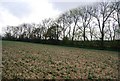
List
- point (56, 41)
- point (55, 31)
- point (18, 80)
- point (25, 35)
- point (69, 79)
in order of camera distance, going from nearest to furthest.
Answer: point (18, 80), point (69, 79), point (56, 41), point (55, 31), point (25, 35)

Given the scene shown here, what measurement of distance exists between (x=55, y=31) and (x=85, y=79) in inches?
1619

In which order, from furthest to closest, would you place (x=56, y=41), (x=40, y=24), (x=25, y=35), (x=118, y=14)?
1. (x=25, y=35)
2. (x=40, y=24)
3. (x=56, y=41)
4. (x=118, y=14)

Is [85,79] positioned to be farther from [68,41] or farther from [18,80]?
[68,41]

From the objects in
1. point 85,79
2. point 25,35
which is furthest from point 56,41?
point 85,79

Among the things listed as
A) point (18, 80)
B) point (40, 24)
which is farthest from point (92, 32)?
point (18, 80)

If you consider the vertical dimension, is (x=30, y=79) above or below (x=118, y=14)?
below

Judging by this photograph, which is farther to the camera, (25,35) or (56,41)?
(25,35)

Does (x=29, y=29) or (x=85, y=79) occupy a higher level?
(x=29, y=29)

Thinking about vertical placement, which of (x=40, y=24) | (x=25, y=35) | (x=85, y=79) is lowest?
(x=85, y=79)

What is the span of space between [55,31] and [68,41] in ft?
30.1

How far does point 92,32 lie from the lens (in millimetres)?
42531

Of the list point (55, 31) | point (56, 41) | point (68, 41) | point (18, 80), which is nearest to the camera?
point (18, 80)

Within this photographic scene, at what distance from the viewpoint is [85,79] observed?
342 inches

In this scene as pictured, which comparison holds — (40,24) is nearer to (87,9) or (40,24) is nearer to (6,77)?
(87,9)
